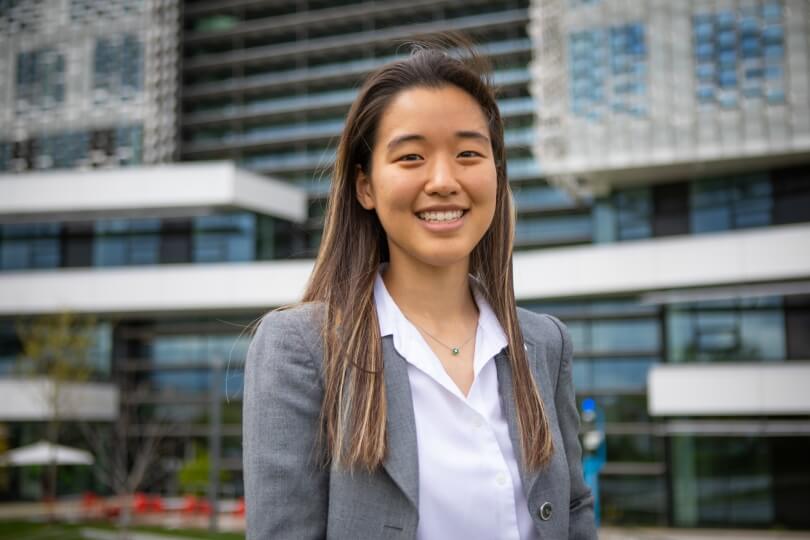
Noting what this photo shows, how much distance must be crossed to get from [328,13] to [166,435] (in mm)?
20666

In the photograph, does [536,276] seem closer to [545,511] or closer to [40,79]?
[40,79]

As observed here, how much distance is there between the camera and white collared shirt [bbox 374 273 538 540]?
6.07 feet

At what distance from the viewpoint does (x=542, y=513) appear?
6.32 feet

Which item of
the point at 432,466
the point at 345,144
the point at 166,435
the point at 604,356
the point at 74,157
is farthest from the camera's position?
A: the point at 74,157

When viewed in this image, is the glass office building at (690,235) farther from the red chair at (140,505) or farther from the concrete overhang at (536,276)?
the red chair at (140,505)

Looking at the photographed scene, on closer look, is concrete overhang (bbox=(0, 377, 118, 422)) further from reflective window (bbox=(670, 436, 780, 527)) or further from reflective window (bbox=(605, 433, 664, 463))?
reflective window (bbox=(670, 436, 780, 527))

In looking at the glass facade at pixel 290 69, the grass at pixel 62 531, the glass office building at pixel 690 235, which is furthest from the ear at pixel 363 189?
the glass facade at pixel 290 69

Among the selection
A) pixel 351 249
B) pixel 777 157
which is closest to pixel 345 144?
pixel 351 249

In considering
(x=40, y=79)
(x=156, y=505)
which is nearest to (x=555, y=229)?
(x=156, y=505)

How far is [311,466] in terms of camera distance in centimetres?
182

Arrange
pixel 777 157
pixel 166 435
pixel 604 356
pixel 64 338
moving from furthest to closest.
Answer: pixel 166 435 < pixel 64 338 < pixel 604 356 < pixel 777 157

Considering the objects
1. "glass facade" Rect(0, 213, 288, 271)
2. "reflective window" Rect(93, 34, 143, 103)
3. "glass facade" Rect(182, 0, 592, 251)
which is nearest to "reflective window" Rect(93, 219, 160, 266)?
"glass facade" Rect(0, 213, 288, 271)

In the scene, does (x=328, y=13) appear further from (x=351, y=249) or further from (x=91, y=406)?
(x=351, y=249)

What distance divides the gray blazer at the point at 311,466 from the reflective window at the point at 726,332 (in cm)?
2370
